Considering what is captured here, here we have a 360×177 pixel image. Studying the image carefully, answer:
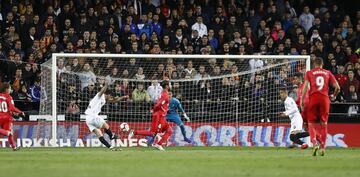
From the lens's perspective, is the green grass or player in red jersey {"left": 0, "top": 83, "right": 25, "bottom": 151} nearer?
the green grass

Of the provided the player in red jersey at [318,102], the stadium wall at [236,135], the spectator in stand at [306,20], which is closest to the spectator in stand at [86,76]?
the stadium wall at [236,135]

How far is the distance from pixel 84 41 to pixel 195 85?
3906mm

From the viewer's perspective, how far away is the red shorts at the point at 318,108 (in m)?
19.4

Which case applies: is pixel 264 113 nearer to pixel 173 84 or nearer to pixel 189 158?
pixel 173 84

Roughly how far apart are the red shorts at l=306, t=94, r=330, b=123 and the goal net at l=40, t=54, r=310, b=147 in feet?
25.3

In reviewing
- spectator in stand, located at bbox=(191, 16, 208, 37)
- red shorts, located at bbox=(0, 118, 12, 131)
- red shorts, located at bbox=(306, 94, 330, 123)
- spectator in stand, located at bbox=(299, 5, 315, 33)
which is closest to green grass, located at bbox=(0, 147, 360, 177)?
red shorts, located at bbox=(306, 94, 330, 123)

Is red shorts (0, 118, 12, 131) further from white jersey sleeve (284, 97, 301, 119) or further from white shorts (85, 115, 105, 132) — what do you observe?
white jersey sleeve (284, 97, 301, 119)

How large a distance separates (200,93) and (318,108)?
885 cm

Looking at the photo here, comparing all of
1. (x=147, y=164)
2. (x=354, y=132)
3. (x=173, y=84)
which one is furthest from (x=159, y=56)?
(x=147, y=164)

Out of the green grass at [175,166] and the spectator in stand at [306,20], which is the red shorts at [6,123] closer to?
the green grass at [175,166]

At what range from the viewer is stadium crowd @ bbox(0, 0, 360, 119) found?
27438 millimetres

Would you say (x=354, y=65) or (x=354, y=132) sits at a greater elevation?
(x=354, y=65)

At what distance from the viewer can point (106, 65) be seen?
2770 cm

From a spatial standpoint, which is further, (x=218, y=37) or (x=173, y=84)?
(x=218, y=37)
